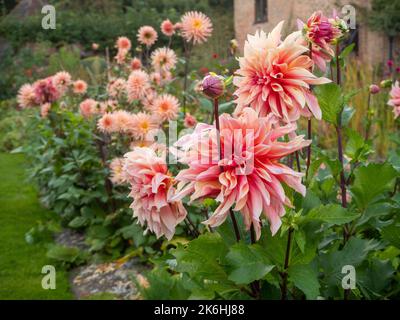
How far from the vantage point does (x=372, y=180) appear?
1203 mm

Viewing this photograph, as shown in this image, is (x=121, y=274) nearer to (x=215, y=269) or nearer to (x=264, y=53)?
(x=215, y=269)

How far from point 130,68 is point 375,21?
8.85 m

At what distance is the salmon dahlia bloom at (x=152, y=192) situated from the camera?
1.00 metres

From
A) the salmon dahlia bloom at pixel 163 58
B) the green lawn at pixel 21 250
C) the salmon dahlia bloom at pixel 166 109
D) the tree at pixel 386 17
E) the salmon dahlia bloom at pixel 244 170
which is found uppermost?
the tree at pixel 386 17

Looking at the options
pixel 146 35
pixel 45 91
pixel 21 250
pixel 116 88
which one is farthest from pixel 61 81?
pixel 21 250

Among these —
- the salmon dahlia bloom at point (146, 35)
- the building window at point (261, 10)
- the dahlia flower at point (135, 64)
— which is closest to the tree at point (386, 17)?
the building window at point (261, 10)

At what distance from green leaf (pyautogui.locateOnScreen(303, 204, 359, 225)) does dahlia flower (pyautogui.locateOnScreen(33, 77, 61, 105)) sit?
286 centimetres

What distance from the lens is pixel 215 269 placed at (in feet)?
3.26

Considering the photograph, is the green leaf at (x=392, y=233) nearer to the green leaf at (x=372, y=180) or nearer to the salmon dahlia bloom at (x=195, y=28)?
the green leaf at (x=372, y=180)

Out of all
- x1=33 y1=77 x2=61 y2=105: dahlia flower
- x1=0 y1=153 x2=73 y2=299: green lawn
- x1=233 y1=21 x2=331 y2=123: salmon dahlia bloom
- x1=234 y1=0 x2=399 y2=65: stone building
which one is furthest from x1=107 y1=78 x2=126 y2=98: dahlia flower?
x1=234 y1=0 x2=399 y2=65: stone building

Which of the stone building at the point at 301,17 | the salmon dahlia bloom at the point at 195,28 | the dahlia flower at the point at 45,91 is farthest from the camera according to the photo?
the stone building at the point at 301,17

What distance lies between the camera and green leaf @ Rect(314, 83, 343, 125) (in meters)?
1.18

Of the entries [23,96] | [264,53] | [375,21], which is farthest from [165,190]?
[375,21]

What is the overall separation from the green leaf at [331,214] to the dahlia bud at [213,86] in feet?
0.90
